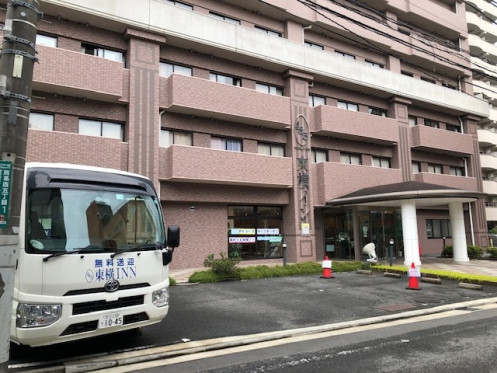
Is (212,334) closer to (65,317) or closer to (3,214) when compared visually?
(65,317)

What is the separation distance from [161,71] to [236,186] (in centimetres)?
664

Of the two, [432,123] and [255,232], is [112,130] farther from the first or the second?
[432,123]

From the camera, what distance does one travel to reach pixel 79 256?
5.27m

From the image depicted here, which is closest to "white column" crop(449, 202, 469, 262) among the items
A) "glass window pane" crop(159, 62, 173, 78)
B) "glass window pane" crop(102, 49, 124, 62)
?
"glass window pane" crop(159, 62, 173, 78)

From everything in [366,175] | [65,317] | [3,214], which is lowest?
[65,317]

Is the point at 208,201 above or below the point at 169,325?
above

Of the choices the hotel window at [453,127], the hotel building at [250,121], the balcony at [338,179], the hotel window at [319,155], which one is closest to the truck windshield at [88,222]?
the hotel building at [250,121]

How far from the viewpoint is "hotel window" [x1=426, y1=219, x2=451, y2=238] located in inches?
1091

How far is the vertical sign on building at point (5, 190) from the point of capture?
4.11 meters

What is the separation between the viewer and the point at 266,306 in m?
9.73

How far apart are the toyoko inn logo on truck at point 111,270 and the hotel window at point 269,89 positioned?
16.4 meters

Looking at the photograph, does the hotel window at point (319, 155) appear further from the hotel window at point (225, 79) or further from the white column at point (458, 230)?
the white column at point (458, 230)

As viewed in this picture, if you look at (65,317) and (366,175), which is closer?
(65,317)

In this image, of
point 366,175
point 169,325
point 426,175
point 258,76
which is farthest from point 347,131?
point 169,325
